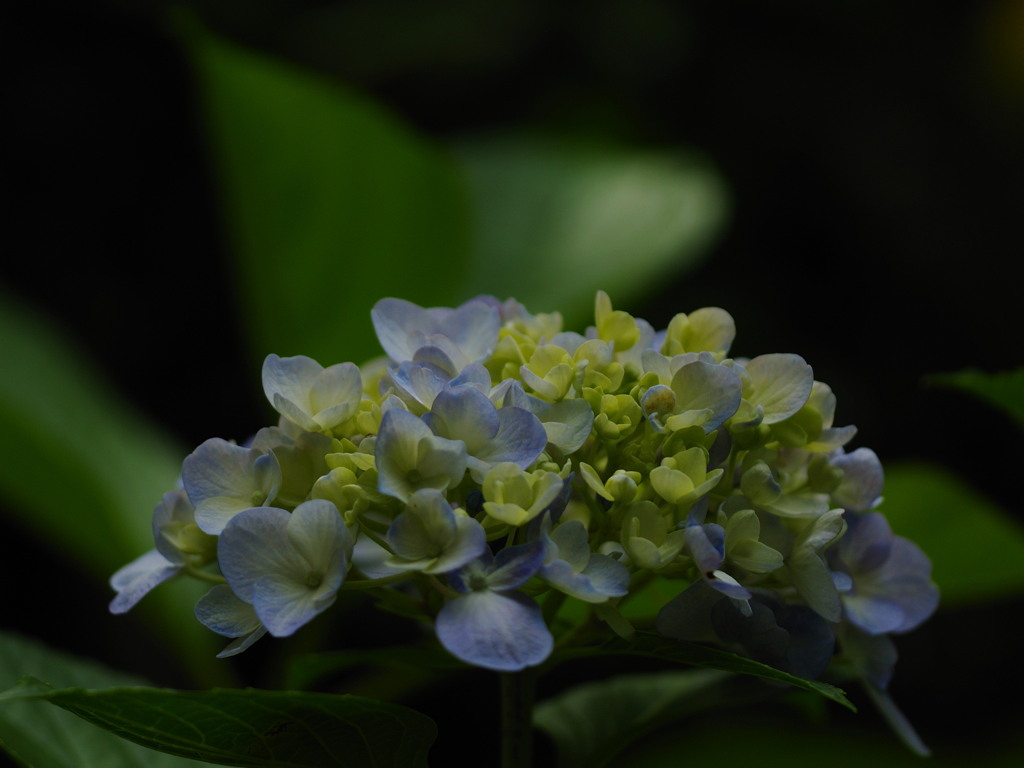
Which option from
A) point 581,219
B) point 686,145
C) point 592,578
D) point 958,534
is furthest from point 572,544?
point 686,145

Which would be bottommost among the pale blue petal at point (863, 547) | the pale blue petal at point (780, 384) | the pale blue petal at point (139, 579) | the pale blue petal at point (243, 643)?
the pale blue petal at point (139, 579)

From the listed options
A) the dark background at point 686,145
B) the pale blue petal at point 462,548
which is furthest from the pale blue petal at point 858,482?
the dark background at point 686,145

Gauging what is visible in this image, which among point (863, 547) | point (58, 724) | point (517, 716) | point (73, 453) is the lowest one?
point (73, 453)

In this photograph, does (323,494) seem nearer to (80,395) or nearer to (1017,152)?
(80,395)

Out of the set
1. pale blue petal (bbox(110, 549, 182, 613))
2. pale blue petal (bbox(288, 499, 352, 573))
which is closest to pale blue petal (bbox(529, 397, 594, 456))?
pale blue petal (bbox(288, 499, 352, 573))

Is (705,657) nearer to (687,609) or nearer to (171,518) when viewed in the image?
(687,609)

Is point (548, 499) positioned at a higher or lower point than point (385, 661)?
higher

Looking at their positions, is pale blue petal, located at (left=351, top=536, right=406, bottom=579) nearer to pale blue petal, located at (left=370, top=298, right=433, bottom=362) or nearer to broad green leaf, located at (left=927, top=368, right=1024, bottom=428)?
pale blue petal, located at (left=370, top=298, right=433, bottom=362)

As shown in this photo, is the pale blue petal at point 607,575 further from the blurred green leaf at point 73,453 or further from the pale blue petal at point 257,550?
the blurred green leaf at point 73,453
